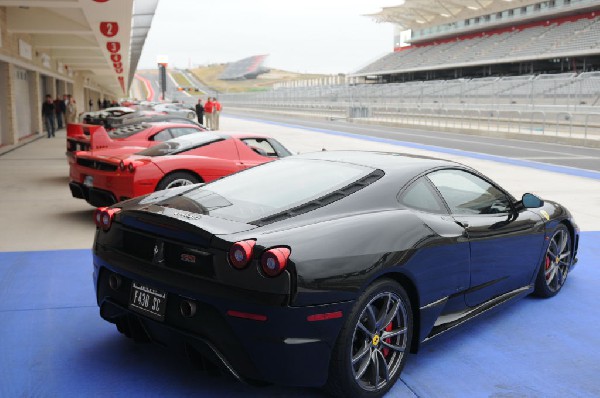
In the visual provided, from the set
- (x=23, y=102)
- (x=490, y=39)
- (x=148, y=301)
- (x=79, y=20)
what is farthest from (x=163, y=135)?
(x=490, y=39)

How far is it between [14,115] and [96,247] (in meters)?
19.9

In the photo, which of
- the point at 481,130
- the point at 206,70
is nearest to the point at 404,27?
the point at 481,130

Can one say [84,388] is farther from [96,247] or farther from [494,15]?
[494,15]

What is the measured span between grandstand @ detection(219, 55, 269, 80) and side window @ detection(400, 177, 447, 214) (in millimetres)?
170209

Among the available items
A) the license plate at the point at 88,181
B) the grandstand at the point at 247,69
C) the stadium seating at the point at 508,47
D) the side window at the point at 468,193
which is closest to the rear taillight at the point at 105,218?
the side window at the point at 468,193

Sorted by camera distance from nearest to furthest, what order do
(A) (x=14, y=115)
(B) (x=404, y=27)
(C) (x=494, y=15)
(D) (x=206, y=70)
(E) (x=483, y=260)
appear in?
1. (E) (x=483, y=260)
2. (A) (x=14, y=115)
3. (C) (x=494, y=15)
4. (B) (x=404, y=27)
5. (D) (x=206, y=70)

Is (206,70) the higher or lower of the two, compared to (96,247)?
higher

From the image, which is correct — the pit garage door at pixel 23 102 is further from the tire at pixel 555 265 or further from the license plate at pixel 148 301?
the license plate at pixel 148 301

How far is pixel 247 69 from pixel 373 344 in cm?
17410

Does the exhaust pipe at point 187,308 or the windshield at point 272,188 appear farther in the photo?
the windshield at point 272,188

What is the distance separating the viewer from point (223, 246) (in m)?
3.16

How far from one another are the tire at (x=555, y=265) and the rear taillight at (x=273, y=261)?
9.83ft

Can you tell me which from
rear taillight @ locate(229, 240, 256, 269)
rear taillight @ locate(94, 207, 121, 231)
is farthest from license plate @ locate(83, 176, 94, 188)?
rear taillight @ locate(229, 240, 256, 269)

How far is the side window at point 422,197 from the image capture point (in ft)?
13.1
